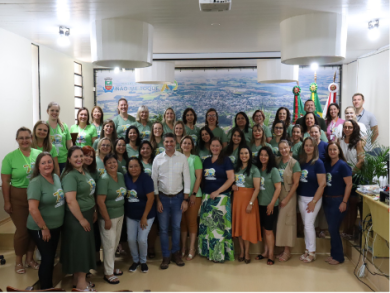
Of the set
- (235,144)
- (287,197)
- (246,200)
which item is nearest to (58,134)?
(235,144)

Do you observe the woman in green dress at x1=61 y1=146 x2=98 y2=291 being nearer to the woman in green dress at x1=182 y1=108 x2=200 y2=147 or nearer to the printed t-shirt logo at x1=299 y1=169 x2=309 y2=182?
the woman in green dress at x1=182 y1=108 x2=200 y2=147

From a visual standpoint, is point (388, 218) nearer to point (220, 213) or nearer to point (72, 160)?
point (220, 213)

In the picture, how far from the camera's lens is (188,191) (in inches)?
173

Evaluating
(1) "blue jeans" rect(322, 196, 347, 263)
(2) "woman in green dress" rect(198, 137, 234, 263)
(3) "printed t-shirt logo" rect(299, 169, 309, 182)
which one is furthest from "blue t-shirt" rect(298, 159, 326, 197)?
(2) "woman in green dress" rect(198, 137, 234, 263)

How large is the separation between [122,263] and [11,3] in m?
3.32

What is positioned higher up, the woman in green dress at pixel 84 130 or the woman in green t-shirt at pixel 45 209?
the woman in green dress at pixel 84 130

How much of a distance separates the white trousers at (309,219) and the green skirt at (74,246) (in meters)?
2.60

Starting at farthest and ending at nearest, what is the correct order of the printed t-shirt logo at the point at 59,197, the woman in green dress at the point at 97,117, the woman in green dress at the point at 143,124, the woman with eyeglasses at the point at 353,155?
1. the woman in green dress at the point at 97,117
2. the woman in green dress at the point at 143,124
3. the woman with eyeglasses at the point at 353,155
4. the printed t-shirt logo at the point at 59,197

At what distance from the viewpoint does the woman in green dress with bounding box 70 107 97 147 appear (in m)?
5.20

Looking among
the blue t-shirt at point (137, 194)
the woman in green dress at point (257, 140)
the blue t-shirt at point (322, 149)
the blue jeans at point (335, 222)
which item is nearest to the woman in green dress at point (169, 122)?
the woman in green dress at point (257, 140)

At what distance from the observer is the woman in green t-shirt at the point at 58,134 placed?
4672 millimetres

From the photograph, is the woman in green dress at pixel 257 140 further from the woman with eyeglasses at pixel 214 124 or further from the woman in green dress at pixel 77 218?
the woman in green dress at pixel 77 218

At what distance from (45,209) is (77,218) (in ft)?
1.01

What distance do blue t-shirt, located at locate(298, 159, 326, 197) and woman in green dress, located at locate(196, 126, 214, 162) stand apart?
50.5 inches
